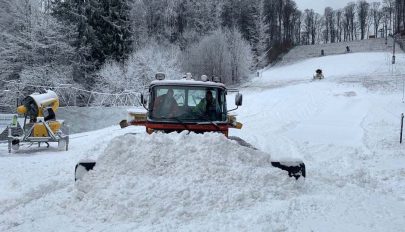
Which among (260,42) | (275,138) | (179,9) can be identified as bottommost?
(275,138)

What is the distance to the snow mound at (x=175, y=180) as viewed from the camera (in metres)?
5.83

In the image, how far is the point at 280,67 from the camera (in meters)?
62.3

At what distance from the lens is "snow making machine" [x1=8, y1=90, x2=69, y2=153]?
13777 mm

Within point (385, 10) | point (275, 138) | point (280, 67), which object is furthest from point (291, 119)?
point (385, 10)

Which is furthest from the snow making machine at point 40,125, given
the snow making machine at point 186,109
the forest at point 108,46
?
the forest at point 108,46

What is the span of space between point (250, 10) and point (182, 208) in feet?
220

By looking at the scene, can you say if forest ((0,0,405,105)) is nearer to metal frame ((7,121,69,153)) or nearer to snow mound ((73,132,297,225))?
metal frame ((7,121,69,153))

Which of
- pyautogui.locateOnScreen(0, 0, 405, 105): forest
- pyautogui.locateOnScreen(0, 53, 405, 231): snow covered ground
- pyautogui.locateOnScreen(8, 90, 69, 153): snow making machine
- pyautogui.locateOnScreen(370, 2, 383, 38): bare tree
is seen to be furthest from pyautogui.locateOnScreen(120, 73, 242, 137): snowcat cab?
pyautogui.locateOnScreen(370, 2, 383, 38): bare tree

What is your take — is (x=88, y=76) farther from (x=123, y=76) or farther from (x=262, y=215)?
(x=262, y=215)

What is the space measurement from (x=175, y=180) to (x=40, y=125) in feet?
30.0

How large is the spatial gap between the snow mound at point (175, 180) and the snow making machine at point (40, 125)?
7.56 metres

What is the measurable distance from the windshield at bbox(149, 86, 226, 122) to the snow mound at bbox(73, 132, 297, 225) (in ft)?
4.71

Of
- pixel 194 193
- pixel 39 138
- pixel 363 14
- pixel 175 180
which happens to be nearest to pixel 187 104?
pixel 175 180

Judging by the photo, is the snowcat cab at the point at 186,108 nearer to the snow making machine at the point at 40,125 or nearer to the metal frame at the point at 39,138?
the metal frame at the point at 39,138
